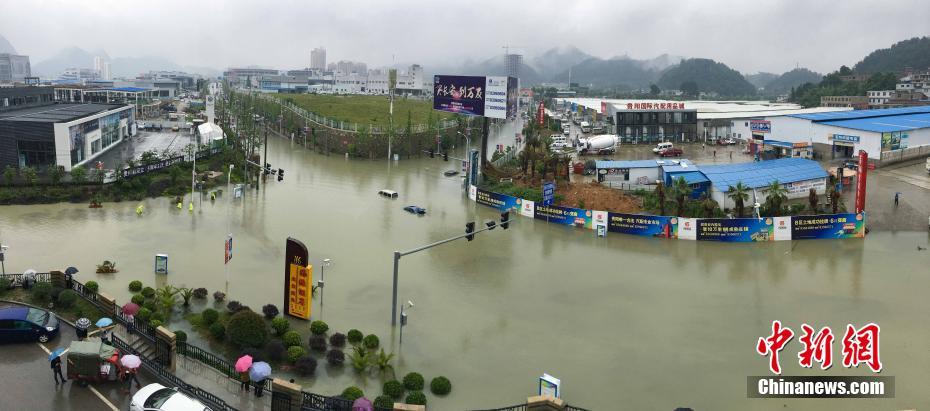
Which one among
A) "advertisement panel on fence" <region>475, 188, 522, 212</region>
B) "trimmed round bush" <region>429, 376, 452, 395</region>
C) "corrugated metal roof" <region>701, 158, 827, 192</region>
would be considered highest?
"corrugated metal roof" <region>701, 158, 827, 192</region>

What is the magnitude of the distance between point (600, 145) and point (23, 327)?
42.3 meters

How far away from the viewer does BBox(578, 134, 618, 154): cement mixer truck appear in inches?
2007

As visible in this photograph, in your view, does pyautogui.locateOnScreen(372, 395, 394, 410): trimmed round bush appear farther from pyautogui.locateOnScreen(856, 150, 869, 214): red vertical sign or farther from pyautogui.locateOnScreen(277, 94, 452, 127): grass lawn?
pyautogui.locateOnScreen(277, 94, 452, 127): grass lawn

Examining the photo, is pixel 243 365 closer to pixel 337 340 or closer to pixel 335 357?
pixel 335 357

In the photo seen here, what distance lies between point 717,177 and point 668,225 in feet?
20.0

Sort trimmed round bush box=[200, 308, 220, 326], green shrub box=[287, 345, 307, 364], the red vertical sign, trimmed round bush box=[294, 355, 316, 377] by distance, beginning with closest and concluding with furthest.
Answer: trimmed round bush box=[294, 355, 316, 377], green shrub box=[287, 345, 307, 364], trimmed round bush box=[200, 308, 220, 326], the red vertical sign

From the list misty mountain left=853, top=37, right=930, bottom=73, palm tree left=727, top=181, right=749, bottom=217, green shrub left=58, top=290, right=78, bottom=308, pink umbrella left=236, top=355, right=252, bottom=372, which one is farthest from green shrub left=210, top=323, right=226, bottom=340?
misty mountain left=853, top=37, right=930, bottom=73

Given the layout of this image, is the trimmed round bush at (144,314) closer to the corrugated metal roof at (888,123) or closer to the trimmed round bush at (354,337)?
the trimmed round bush at (354,337)

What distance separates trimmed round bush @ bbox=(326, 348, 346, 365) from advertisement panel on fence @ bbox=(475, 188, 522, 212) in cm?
1816

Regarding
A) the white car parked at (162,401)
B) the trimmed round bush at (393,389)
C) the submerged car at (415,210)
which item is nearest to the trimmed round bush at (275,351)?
the trimmed round bush at (393,389)

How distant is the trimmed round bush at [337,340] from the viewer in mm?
16234

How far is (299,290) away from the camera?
17562 millimetres

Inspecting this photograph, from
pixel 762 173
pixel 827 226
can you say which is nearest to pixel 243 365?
pixel 827 226

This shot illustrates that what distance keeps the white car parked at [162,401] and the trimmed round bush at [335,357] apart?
3.85 meters
